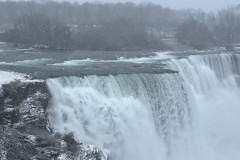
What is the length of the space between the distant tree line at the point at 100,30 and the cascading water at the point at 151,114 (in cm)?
1378

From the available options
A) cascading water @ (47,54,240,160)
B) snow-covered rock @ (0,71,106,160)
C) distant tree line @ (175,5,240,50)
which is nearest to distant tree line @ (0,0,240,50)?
distant tree line @ (175,5,240,50)

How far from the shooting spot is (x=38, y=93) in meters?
12.8

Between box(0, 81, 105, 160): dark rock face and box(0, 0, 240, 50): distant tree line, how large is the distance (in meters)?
20.8

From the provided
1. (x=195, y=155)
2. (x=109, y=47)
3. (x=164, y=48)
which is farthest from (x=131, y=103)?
(x=164, y=48)

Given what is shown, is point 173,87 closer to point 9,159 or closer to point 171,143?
point 171,143

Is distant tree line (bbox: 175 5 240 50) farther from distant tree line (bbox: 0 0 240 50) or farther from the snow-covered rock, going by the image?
the snow-covered rock

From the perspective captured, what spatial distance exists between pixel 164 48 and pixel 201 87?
14.2m

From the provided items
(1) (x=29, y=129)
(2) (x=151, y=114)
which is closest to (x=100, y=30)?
(2) (x=151, y=114)

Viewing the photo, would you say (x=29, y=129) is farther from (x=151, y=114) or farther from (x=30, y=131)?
(x=151, y=114)

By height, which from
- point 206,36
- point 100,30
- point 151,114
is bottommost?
point 151,114

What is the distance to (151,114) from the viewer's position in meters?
16.5

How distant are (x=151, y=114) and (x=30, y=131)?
20.6 feet

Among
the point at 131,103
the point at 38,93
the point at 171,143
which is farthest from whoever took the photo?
the point at 171,143

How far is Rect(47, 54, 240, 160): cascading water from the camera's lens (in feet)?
45.5
